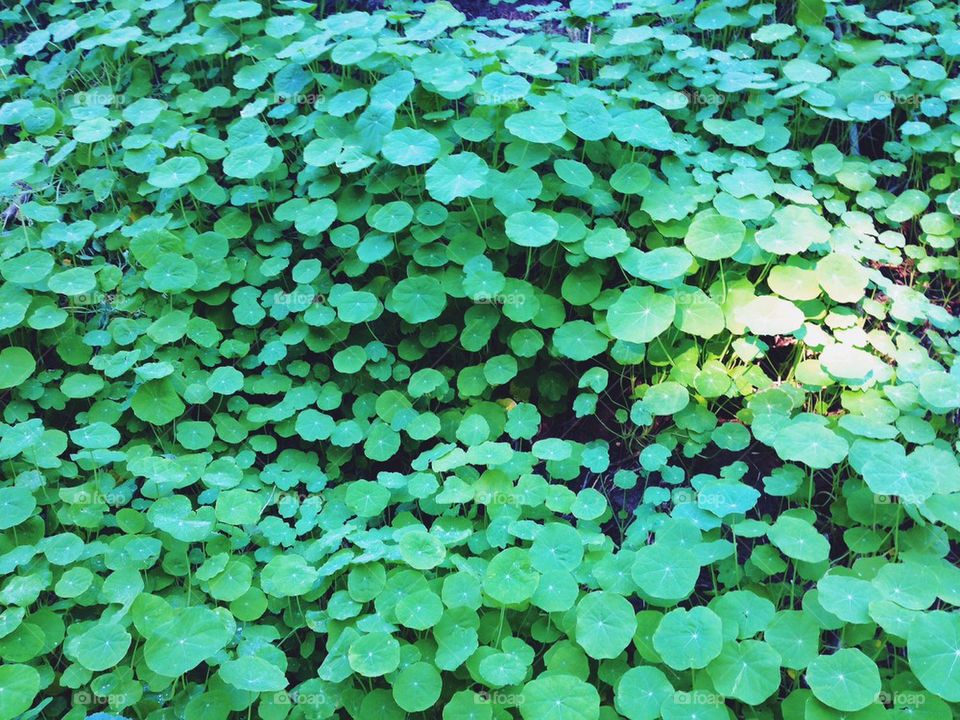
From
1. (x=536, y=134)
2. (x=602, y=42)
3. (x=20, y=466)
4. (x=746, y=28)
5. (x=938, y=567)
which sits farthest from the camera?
(x=746, y=28)

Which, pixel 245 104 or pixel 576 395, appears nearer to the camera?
pixel 576 395

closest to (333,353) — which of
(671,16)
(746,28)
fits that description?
(671,16)

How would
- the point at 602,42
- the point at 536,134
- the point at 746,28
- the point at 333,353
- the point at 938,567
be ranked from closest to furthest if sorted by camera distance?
the point at 938,567 < the point at 536,134 < the point at 333,353 < the point at 602,42 < the point at 746,28

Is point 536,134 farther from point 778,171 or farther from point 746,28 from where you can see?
point 746,28

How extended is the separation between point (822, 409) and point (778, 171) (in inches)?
58.2

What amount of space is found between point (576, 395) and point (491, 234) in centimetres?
91

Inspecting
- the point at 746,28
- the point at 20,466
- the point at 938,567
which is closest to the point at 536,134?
the point at 746,28

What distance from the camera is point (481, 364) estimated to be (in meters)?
3.80

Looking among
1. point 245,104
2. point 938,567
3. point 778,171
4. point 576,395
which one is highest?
point 245,104

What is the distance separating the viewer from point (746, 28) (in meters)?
4.88

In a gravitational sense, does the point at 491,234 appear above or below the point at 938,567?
above

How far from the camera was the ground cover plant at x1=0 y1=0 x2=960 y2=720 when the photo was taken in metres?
2.55

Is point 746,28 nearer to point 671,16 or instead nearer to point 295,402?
point 671,16

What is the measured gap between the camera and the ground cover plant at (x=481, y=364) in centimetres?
255
